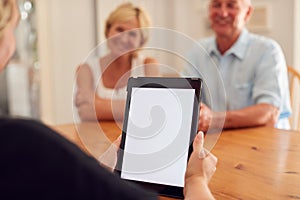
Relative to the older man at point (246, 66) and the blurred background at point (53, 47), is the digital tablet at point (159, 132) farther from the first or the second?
the blurred background at point (53, 47)

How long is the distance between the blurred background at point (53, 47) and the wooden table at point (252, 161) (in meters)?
1.73

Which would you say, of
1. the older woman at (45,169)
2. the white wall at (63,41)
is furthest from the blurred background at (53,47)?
the older woman at (45,169)

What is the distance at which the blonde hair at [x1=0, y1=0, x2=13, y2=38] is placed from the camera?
0.62 m

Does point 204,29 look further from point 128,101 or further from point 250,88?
point 128,101

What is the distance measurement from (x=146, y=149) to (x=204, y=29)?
2613 millimetres

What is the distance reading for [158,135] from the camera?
2.58 feet

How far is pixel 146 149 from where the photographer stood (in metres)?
0.79

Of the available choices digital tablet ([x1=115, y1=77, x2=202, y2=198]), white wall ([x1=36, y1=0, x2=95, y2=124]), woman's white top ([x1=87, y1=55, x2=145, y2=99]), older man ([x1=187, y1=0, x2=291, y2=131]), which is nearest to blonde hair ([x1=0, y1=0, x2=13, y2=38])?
digital tablet ([x1=115, y1=77, x2=202, y2=198])

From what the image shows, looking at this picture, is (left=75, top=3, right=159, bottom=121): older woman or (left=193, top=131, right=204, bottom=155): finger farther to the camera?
(left=75, top=3, right=159, bottom=121): older woman

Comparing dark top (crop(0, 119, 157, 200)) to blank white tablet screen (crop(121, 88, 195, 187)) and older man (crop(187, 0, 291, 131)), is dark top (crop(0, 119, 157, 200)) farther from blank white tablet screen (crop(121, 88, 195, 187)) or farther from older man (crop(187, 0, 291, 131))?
older man (crop(187, 0, 291, 131))

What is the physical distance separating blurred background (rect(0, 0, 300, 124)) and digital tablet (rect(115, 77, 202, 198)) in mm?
2264

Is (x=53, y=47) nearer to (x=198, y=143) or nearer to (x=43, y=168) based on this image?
(x=198, y=143)

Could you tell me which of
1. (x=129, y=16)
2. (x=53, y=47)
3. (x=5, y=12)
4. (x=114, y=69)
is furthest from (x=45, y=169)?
(x=53, y=47)

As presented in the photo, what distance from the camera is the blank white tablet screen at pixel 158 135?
75 centimetres
